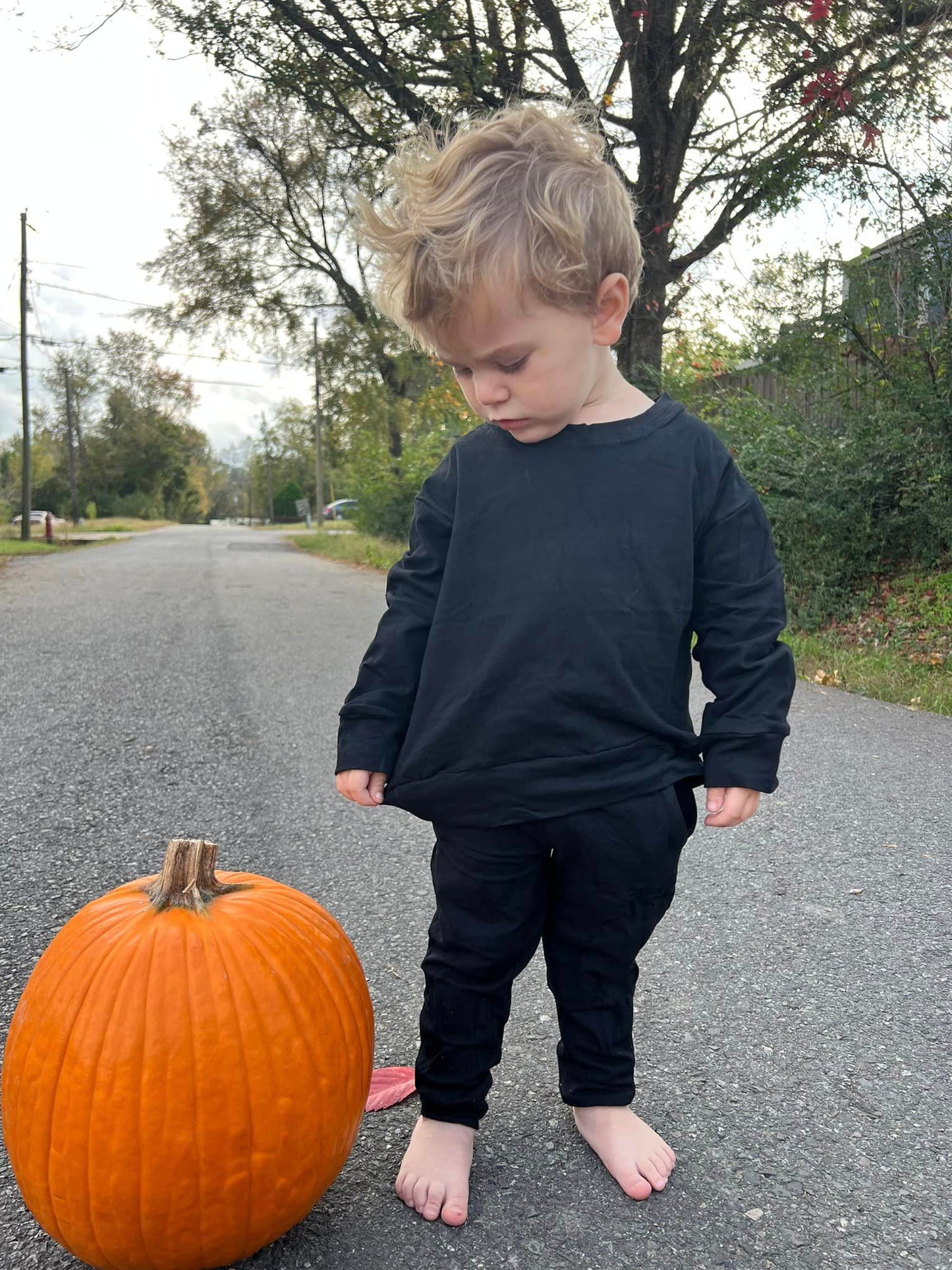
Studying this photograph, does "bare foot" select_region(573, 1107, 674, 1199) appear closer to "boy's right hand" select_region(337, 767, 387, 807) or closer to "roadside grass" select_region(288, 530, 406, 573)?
"boy's right hand" select_region(337, 767, 387, 807)

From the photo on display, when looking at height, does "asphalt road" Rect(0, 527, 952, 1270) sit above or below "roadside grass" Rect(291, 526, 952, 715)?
below

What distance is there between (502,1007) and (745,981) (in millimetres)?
940

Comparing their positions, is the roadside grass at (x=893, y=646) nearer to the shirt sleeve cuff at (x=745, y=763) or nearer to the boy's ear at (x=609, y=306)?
the shirt sleeve cuff at (x=745, y=763)

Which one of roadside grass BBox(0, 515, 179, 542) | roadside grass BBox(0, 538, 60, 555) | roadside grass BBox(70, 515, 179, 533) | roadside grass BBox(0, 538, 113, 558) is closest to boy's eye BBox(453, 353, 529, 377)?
roadside grass BBox(0, 538, 113, 558)

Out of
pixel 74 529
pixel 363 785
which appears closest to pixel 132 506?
pixel 74 529

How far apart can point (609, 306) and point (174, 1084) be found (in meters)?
1.34

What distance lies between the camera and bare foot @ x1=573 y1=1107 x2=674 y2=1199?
1.73 meters

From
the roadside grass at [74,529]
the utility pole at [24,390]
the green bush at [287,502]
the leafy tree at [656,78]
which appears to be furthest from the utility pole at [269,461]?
the leafy tree at [656,78]

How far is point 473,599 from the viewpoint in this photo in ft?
5.61

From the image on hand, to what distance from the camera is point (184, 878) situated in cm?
158

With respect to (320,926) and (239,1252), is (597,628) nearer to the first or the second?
(320,926)

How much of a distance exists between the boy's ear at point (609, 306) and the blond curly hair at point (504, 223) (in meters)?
0.01

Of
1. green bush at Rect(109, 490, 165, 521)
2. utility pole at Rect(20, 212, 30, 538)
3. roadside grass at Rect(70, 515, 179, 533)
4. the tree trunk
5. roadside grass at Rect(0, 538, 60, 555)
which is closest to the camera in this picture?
the tree trunk

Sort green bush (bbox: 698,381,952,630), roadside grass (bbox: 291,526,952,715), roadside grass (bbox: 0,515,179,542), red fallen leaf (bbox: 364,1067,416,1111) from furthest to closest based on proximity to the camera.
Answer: roadside grass (bbox: 0,515,179,542)
green bush (bbox: 698,381,952,630)
roadside grass (bbox: 291,526,952,715)
red fallen leaf (bbox: 364,1067,416,1111)
